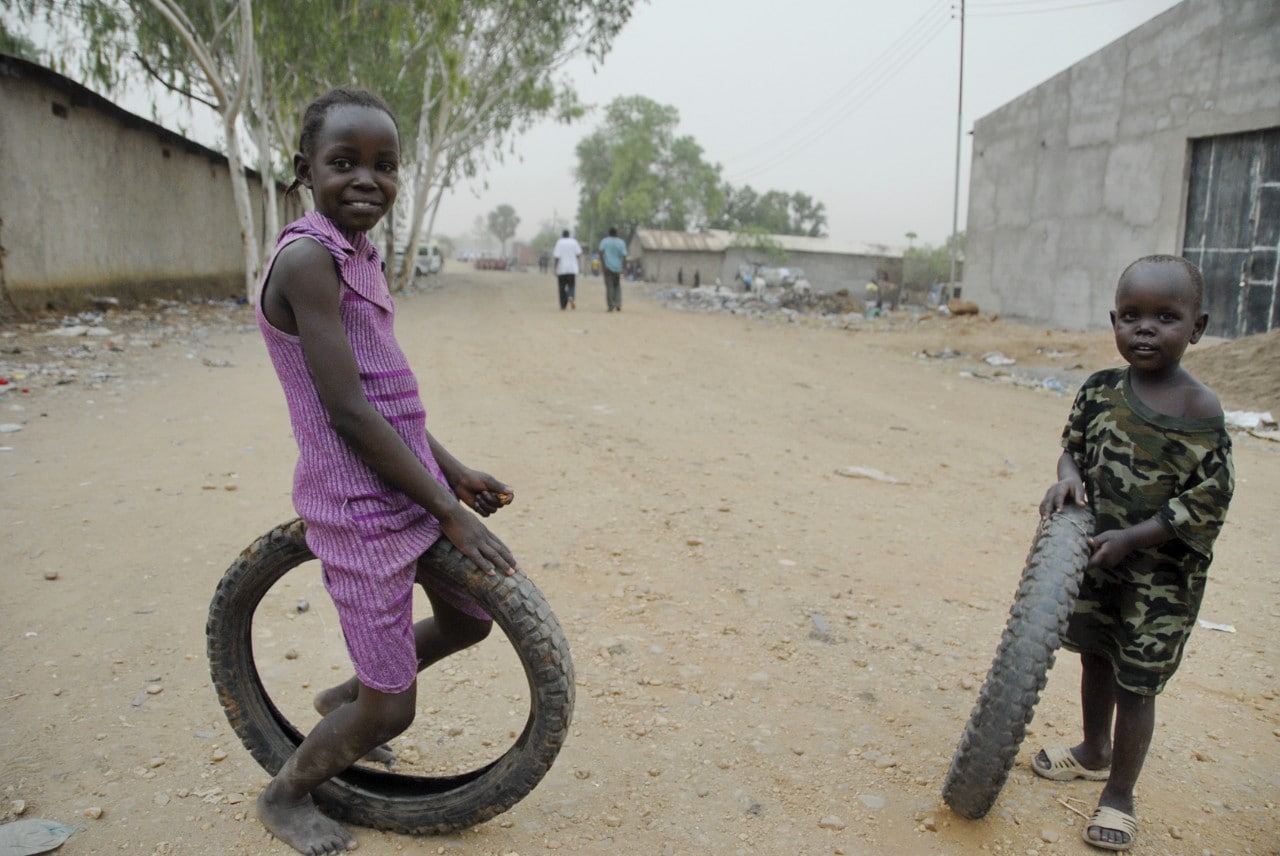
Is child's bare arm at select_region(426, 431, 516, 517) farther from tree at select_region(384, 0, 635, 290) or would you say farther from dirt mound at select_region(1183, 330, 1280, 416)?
tree at select_region(384, 0, 635, 290)

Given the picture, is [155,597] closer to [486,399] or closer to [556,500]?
[556,500]

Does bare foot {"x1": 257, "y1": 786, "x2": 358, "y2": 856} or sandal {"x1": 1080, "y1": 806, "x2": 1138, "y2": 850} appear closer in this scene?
bare foot {"x1": 257, "y1": 786, "x2": 358, "y2": 856}

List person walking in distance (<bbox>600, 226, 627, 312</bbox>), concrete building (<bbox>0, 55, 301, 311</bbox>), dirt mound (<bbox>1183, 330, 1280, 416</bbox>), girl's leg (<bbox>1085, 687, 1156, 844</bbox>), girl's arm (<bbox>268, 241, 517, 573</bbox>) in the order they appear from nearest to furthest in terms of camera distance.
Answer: girl's arm (<bbox>268, 241, 517, 573</bbox>), girl's leg (<bbox>1085, 687, 1156, 844</bbox>), dirt mound (<bbox>1183, 330, 1280, 416</bbox>), concrete building (<bbox>0, 55, 301, 311</bbox>), person walking in distance (<bbox>600, 226, 627, 312</bbox>)

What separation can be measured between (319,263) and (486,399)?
597cm

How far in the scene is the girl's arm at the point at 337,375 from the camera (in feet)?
5.66

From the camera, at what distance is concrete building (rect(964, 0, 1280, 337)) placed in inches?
455

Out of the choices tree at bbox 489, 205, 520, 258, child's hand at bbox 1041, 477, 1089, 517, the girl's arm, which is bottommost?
child's hand at bbox 1041, 477, 1089, 517

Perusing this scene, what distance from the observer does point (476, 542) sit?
1.87 meters

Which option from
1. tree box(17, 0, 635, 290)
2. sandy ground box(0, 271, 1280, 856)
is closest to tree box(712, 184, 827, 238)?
tree box(17, 0, 635, 290)

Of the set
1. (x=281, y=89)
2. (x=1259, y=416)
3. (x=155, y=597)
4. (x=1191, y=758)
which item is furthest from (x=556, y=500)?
(x=281, y=89)

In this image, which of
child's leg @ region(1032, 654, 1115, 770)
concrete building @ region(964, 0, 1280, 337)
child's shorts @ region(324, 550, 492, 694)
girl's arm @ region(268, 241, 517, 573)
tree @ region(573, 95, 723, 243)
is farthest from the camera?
tree @ region(573, 95, 723, 243)

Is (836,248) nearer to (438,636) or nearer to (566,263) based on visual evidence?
(566,263)

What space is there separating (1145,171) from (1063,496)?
13337 millimetres

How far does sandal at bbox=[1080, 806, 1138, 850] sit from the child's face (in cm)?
113
